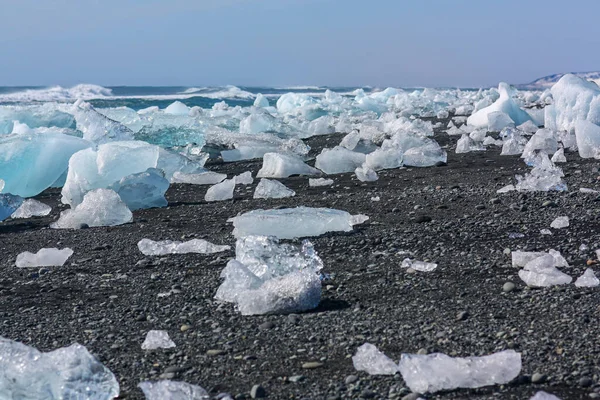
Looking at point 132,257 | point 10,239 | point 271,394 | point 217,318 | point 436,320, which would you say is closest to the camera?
point 271,394

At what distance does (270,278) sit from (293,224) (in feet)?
2.86

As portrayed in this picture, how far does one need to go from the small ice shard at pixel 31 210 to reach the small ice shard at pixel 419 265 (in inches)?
116

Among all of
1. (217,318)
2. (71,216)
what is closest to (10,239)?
(71,216)

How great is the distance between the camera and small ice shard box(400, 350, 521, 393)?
2031 millimetres

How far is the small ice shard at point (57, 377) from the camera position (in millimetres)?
2006

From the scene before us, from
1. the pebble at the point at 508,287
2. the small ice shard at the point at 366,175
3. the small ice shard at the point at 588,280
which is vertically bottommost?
the small ice shard at the point at 366,175

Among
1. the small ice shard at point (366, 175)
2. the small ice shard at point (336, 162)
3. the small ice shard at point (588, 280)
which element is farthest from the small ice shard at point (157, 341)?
the small ice shard at point (336, 162)

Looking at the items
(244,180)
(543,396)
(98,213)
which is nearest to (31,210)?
(98,213)

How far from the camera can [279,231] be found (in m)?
3.82

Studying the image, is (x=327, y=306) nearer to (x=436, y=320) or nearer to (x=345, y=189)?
(x=436, y=320)

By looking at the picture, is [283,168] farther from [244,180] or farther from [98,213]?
[98,213]

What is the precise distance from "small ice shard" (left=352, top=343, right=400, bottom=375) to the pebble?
774 mm

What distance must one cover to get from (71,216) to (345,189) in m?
1.87

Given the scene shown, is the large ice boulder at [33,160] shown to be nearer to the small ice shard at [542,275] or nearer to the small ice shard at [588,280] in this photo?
the small ice shard at [542,275]
